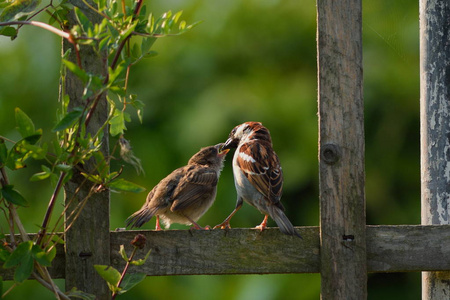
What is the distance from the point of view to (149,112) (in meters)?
4.65

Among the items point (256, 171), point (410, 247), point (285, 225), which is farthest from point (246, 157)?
point (410, 247)

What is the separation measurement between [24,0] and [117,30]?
0.53 m

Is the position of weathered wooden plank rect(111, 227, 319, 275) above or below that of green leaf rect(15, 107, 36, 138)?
below

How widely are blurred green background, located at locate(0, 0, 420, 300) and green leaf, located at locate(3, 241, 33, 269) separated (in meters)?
1.41

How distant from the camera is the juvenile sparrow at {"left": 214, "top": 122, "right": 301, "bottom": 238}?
417 cm

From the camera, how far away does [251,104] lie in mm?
4480

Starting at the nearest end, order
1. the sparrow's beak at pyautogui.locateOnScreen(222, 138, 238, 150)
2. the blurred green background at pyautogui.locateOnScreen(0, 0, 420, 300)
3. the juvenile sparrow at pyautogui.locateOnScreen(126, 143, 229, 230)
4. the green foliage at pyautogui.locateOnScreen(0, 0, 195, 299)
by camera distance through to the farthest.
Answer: the green foliage at pyautogui.locateOnScreen(0, 0, 195, 299) < the blurred green background at pyautogui.locateOnScreen(0, 0, 420, 300) < the juvenile sparrow at pyautogui.locateOnScreen(126, 143, 229, 230) < the sparrow's beak at pyautogui.locateOnScreen(222, 138, 238, 150)

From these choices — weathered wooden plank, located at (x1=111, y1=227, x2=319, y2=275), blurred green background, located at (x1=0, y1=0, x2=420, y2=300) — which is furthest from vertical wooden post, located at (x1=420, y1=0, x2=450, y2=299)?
blurred green background, located at (x1=0, y1=0, x2=420, y2=300)

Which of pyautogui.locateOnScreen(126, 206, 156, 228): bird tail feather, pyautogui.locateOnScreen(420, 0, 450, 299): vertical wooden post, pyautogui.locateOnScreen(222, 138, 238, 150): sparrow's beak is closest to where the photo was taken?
pyautogui.locateOnScreen(420, 0, 450, 299): vertical wooden post

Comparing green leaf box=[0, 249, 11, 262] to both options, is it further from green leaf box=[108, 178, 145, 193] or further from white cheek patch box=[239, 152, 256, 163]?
white cheek patch box=[239, 152, 256, 163]

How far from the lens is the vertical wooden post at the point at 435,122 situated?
11.3ft

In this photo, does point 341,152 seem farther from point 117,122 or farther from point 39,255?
point 39,255

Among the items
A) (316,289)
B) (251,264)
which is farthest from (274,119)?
(251,264)

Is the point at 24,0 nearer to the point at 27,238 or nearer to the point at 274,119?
the point at 27,238
